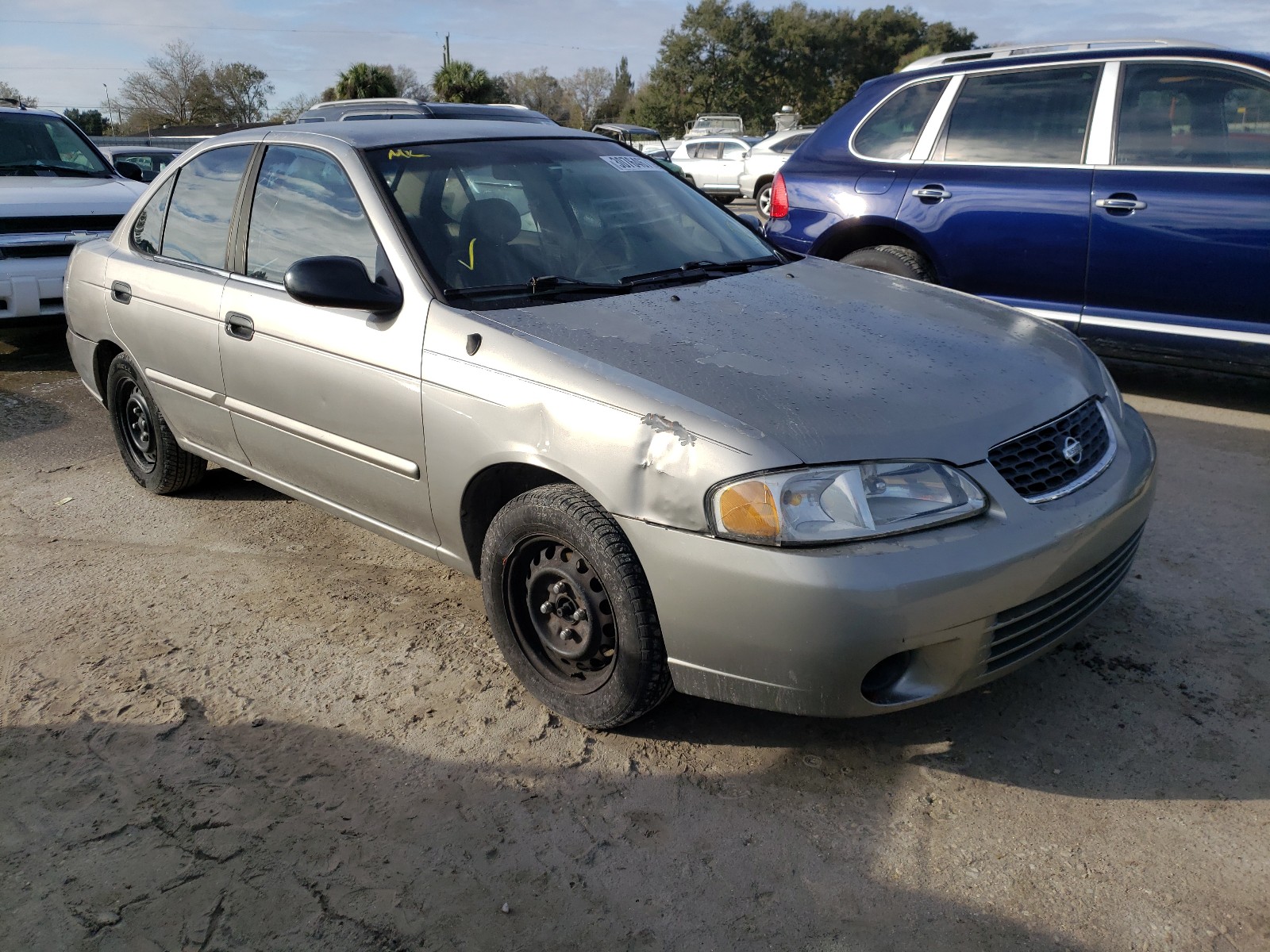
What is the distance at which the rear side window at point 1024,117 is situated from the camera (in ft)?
18.3

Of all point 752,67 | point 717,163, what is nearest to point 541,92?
point 752,67

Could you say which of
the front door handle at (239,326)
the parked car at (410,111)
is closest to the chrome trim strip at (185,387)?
the front door handle at (239,326)

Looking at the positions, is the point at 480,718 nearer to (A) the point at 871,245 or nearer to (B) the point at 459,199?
(B) the point at 459,199

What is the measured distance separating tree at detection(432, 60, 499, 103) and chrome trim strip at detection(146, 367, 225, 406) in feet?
149

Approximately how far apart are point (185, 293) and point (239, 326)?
1.56 ft

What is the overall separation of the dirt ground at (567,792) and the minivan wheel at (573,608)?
0.46ft

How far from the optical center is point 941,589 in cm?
230

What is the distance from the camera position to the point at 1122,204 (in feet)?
17.4

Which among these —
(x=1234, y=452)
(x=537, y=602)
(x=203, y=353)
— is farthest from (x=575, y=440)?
(x=1234, y=452)

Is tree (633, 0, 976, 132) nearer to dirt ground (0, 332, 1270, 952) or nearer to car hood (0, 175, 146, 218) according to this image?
car hood (0, 175, 146, 218)

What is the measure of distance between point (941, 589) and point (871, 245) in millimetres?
4202

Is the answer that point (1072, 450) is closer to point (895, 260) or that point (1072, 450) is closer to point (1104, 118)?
point (895, 260)

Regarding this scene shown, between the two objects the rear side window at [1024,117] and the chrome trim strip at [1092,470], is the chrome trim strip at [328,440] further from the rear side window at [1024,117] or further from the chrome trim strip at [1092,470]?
the rear side window at [1024,117]

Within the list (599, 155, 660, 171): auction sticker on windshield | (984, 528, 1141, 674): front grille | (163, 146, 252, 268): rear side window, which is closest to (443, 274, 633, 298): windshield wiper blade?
(599, 155, 660, 171): auction sticker on windshield
